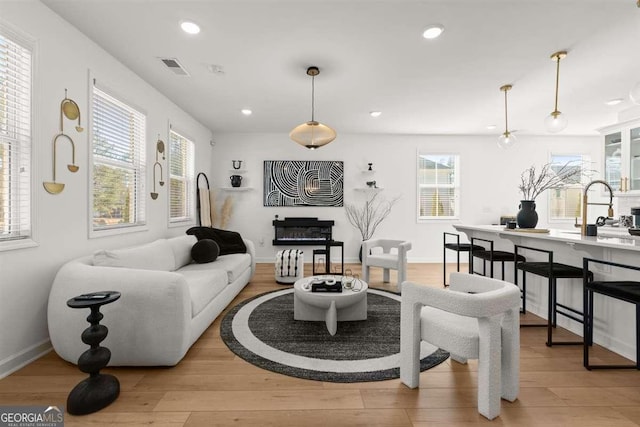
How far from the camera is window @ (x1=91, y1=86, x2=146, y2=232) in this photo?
2.91 metres

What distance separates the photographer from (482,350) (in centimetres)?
156

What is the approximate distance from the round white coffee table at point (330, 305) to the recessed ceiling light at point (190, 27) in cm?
255

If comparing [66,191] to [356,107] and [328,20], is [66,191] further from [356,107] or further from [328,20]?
[356,107]

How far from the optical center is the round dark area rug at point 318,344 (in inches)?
81.6

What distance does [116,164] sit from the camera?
10.4ft

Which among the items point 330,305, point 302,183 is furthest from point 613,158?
point 330,305

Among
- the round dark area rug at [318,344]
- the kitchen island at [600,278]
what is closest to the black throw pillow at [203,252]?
the round dark area rug at [318,344]

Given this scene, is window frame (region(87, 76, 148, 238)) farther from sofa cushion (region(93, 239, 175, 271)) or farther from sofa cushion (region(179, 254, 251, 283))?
sofa cushion (region(179, 254, 251, 283))

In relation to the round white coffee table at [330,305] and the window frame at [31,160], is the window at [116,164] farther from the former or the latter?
the round white coffee table at [330,305]

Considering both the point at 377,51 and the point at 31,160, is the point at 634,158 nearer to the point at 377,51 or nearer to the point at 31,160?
the point at 377,51

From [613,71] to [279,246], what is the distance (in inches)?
218

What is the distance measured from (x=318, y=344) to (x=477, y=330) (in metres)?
1.30

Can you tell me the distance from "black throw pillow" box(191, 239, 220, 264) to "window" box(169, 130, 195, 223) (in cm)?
101

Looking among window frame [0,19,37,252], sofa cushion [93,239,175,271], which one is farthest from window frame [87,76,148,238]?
window frame [0,19,37,252]
